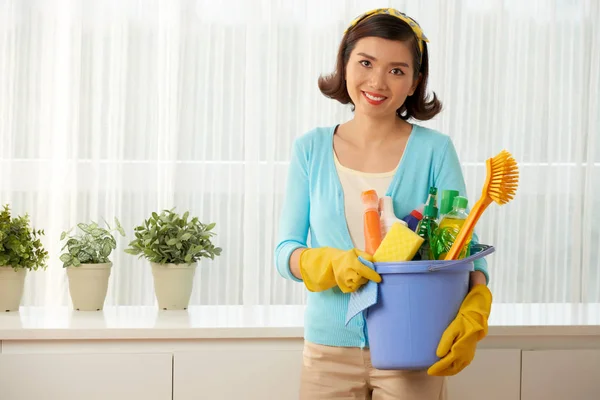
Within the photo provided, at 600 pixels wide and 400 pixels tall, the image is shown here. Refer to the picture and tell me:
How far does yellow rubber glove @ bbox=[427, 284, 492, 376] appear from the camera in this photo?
123 centimetres

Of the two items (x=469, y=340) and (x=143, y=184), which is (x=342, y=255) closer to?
(x=469, y=340)

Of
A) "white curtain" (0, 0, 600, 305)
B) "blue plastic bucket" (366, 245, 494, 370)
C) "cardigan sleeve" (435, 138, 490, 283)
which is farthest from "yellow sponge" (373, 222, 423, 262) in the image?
"white curtain" (0, 0, 600, 305)

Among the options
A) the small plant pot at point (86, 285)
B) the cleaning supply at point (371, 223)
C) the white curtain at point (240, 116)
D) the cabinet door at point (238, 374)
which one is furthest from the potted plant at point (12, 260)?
the white curtain at point (240, 116)

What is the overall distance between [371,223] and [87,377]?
73 centimetres

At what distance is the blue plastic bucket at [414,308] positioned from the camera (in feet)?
3.98

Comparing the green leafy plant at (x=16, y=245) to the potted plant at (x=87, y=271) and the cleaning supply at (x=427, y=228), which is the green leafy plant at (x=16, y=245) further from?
the cleaning supply at (x=427, y=228)

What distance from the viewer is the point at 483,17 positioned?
3543 millimetres

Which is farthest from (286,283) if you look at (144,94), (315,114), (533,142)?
(533,142)

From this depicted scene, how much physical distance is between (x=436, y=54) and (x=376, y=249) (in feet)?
7.76

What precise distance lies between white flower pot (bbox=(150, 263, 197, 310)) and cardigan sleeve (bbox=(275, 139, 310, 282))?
48 cm

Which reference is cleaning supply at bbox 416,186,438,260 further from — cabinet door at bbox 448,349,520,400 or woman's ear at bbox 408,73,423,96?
cabinet door at bbox 448,349,520,400

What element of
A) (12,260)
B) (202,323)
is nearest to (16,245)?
(12,260)

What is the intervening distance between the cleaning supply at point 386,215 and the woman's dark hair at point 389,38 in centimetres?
28

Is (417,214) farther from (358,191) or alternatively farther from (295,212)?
(295,212)
